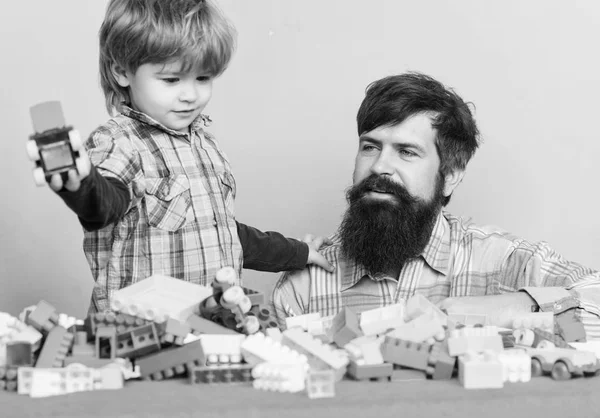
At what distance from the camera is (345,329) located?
1.21 metres

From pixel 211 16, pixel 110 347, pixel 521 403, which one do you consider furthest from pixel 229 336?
pixel 211 16

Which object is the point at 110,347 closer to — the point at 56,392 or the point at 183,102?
the point at 56,392

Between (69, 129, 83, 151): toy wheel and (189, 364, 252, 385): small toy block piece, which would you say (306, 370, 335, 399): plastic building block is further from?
(69, 129, 83, 151): toy wheel

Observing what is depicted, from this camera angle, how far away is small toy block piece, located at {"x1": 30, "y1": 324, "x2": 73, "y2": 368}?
1.04 meters

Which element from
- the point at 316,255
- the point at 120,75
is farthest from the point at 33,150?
the point at 316,255

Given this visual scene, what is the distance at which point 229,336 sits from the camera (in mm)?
1108

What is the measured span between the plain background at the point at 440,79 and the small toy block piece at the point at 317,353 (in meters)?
1.60

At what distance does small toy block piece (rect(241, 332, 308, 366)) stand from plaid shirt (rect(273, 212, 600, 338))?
3.14 ft

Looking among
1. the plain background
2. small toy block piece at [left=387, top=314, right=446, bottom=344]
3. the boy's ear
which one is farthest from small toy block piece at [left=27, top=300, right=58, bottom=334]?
the plain background

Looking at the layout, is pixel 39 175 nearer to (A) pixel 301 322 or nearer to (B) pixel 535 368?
(A) pixel 301 322

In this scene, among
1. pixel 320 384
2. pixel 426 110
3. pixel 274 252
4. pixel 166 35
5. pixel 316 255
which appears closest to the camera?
pixel 320 384

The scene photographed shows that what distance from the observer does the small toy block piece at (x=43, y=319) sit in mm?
1092

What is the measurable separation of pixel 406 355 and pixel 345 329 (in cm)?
12

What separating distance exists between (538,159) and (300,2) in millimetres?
987
